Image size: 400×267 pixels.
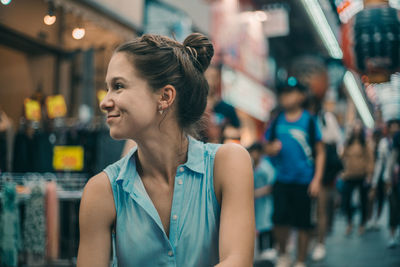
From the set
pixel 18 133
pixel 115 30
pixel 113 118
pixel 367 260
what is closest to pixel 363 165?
pixel 367 260

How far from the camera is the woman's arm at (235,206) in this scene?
1.48m

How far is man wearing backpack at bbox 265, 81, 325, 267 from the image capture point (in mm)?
4707

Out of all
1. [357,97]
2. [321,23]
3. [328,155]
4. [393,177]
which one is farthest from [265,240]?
[357,97]

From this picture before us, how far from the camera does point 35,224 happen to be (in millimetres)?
4527

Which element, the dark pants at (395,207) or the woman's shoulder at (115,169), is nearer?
the woman's shoulder at (115,169)

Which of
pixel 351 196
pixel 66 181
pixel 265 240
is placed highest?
pixel 66 181

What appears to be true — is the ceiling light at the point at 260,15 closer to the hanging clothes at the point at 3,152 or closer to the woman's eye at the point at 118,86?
the hanging clothes at the point at 3,152

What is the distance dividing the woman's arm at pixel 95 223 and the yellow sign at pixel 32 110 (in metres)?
3.71

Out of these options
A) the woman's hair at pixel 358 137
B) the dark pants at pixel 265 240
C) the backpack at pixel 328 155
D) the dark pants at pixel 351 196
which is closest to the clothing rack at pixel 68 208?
the dark pants at pixel 265 240

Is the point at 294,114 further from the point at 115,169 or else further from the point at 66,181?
the point at 115,169

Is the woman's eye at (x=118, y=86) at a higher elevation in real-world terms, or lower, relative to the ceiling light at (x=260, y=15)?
lower

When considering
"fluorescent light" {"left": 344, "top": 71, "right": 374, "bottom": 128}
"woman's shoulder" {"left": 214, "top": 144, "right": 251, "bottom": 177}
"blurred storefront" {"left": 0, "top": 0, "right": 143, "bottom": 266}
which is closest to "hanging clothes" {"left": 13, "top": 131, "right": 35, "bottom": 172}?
"blurred storefront" {"left": 0, "top": 0, "right": 143, "bottom": 266}

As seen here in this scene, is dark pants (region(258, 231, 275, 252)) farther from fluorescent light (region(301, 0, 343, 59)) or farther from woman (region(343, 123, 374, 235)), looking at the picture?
fluorescent light (region(301, 0, 343, 59))

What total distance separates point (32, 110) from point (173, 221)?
421 centimetres
